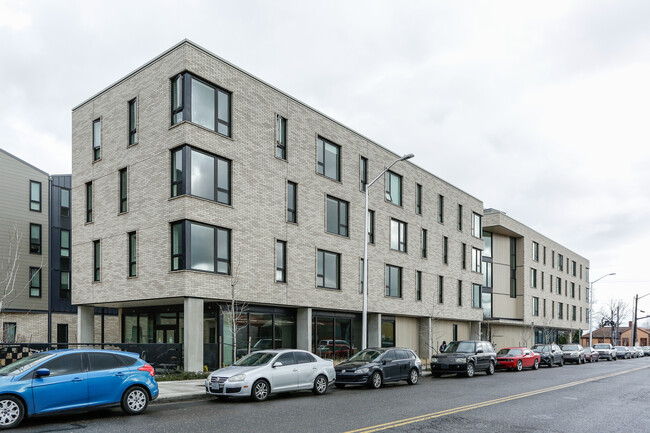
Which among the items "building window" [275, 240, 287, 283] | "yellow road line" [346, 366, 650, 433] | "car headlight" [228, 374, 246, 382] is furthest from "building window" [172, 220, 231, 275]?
"yellow road line" [346, 366, 650, 433]

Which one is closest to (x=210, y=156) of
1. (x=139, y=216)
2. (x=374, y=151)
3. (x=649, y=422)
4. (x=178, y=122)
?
(x=178, y=122)

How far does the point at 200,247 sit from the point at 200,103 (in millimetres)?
5709

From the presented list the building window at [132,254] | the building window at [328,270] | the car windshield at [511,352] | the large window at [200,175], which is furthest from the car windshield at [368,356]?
the car windshield at [511,352]

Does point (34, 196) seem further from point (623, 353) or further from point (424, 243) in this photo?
point (623, 353)

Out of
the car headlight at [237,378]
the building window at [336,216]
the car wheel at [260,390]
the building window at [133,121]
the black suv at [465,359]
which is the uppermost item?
the building window at [133,121]

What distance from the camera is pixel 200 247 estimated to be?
21938 mm

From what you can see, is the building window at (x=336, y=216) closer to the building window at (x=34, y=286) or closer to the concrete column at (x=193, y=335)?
the concrete column at (x=193, y=335)

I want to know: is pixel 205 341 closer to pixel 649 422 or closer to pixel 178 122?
pixel 178 122

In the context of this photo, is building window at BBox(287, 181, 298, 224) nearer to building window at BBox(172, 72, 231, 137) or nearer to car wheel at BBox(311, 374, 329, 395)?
building window at BBox(172, 72, 231, 137)

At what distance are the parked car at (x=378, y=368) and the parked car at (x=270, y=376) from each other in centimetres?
143

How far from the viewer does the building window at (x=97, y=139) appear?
26156 mm

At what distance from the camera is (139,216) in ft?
76.5

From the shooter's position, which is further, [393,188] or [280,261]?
[393,188]

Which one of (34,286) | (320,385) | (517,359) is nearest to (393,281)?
(517,359)
